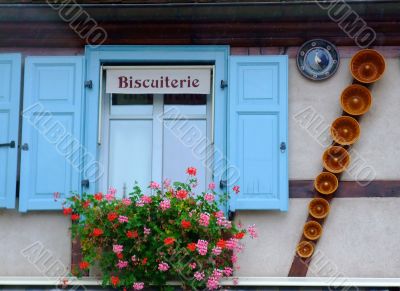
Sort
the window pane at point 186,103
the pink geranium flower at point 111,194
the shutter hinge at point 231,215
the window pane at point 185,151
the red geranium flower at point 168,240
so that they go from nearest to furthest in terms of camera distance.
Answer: the red geranium flower at point 168,240 → the pink geranium flower at point 111,194 → the shutter hinge at point 231,215 → the window pane at point 185,151 → the window pane at point 186,103

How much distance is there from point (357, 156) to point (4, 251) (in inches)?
143

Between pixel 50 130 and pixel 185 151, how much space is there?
1.38 metres

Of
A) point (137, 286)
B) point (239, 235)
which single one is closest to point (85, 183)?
point (137, 286)

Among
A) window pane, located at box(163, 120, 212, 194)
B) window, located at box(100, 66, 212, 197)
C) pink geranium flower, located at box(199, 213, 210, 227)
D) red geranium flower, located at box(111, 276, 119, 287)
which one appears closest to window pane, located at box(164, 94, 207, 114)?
window, located at box(100, 66, 212, 197)

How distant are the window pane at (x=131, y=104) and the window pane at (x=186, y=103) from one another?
0.62ft

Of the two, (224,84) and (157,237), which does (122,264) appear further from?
(224,84)

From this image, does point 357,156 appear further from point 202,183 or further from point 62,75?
point 62,75

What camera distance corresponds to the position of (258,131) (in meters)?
7.24

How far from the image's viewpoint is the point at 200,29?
290 inches

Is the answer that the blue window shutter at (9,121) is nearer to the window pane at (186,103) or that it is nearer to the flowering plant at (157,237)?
the flowering plant at (157,237)

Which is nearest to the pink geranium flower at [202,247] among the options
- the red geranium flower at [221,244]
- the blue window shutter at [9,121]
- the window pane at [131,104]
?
the red geranium flower at [221,244]

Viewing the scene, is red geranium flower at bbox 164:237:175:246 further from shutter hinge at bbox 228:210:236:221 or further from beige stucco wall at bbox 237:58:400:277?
beige stucco wall at bbox 237:58:400:277

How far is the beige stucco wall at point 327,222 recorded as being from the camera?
710cm

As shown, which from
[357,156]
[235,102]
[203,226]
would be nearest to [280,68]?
[235,102]
